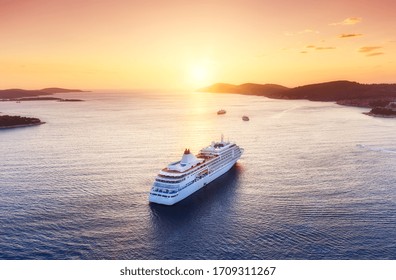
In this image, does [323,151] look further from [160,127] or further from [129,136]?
[160,127]

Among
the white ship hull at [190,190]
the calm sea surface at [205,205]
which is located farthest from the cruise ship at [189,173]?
the calm sea surface at [205,205]

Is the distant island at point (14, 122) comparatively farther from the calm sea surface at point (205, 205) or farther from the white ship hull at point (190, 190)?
the white ship hull at point (190, 190)

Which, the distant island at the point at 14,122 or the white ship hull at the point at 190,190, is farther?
the distant island at the point at 14,122

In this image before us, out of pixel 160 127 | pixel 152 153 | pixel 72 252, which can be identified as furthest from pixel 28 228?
pixel 160 127

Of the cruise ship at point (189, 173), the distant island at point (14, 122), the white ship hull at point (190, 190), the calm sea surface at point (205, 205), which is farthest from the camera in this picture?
the distant island at point (14, 122)

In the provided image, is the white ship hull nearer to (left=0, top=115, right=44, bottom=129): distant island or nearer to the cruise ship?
the cruise ship

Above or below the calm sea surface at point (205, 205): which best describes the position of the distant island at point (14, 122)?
above

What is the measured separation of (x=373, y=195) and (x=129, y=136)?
1281 inches

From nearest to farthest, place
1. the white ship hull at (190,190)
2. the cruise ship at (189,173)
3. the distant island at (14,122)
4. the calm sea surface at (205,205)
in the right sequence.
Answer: the calm sea surface at (205,205)
the white ship hull at (190,190)
the cruise ship at (189,173)
the distant island at (14,122)

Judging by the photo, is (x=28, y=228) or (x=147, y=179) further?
(x=147, y=179)

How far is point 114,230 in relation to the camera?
58.4ft

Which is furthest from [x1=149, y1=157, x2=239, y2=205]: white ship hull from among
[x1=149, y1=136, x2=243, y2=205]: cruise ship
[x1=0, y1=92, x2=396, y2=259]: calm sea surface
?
[x1=0, y1=92, x2=396, y2=259]: calm sea surface

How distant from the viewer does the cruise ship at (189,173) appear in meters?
22.3

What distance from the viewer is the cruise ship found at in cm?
2230
